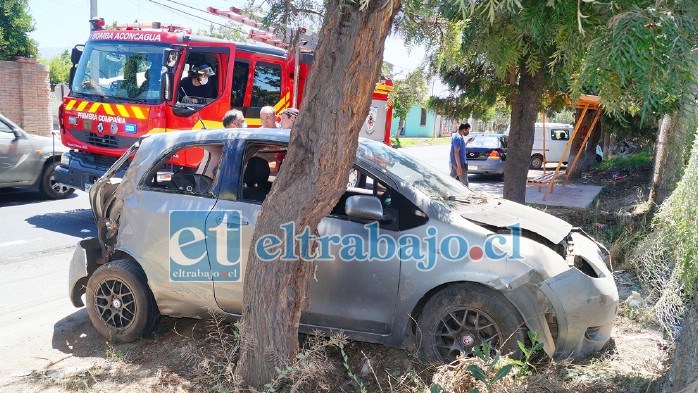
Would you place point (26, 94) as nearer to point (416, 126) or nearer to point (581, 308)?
point (581, 308)

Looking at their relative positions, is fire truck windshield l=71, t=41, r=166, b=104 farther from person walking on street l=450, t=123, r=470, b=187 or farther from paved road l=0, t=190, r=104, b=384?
person walking on street l=450, t=123, r=470, b=187

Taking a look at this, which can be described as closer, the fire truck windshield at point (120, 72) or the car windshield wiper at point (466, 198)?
the car windshield wiper at point (466, 198)

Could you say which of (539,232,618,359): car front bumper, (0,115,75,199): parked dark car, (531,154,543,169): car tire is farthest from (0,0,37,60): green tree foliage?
(539,232,618,359): car front bumper

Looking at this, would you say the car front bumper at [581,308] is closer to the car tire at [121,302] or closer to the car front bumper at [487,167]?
the car tire at [121,302]

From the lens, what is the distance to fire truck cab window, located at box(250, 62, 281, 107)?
9211mm

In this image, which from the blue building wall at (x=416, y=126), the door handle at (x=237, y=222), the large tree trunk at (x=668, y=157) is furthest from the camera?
the blue building wall at (x=416, y=126)

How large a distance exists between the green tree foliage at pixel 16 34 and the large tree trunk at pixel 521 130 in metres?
16.2

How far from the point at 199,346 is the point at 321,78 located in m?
2.41

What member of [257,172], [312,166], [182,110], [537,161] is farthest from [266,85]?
[537,161]

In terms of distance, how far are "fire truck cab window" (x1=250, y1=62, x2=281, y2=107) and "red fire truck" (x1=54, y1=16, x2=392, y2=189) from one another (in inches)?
0.6

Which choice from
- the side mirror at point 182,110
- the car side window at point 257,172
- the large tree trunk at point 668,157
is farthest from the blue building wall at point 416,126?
the car side window at point 257,172

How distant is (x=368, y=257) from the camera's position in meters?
3.96

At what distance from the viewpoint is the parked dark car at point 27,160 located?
9.70m

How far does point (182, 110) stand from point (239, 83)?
105 cm
